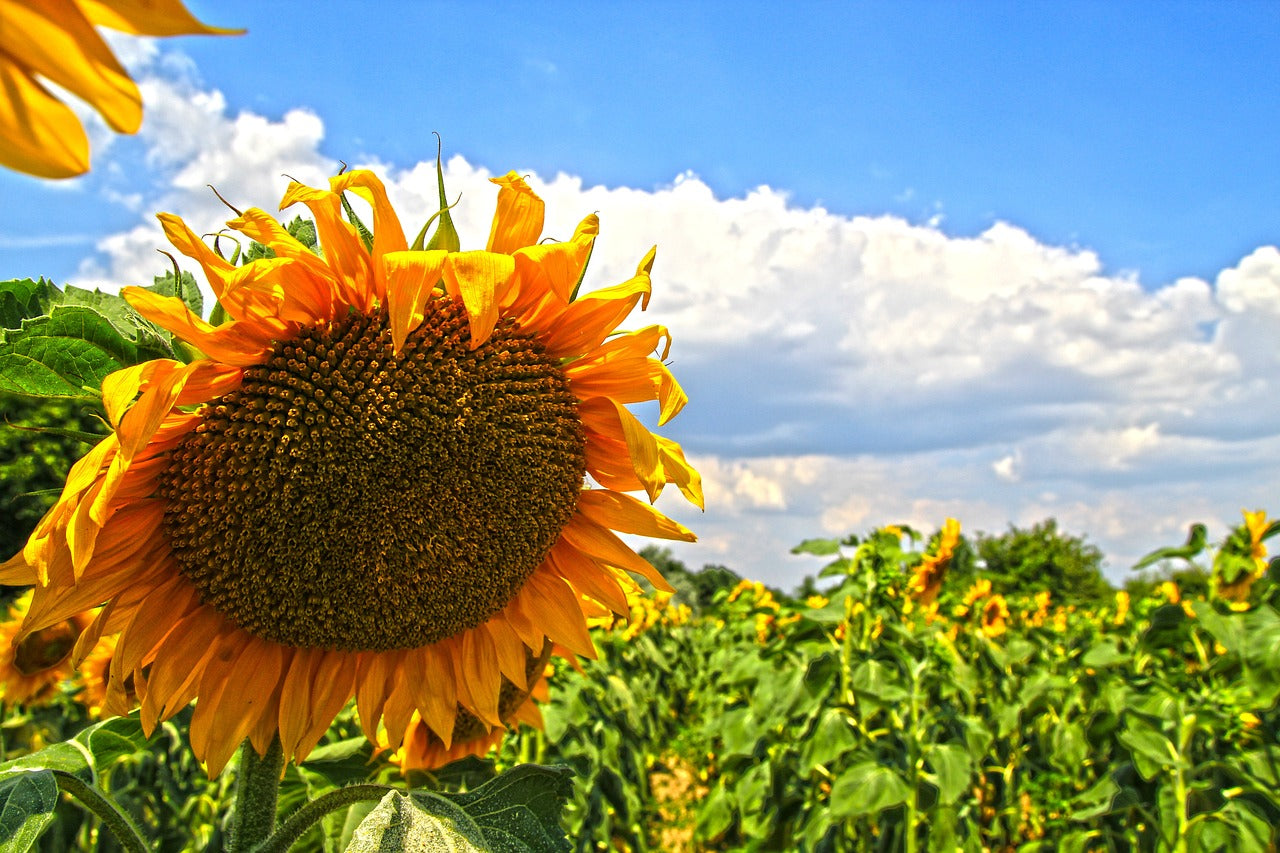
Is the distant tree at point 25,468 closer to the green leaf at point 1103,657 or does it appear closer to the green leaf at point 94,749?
the green leaf at point 94,749

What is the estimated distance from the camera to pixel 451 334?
151cm

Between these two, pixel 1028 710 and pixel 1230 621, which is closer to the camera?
pixel 1230 621

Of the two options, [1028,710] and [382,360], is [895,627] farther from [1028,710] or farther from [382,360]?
[382,360]

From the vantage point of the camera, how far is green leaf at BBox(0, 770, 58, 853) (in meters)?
1.20

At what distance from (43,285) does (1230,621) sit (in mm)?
5835

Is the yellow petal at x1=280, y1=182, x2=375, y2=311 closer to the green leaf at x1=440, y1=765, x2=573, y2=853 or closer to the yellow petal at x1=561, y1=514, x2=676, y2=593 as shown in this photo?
the yellow petal at x1=561, y1=514, x2=676, y2=593

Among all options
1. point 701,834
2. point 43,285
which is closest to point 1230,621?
point 701,834

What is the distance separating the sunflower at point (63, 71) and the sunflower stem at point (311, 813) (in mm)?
1171

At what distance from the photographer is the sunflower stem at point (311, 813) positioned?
4.76 feet

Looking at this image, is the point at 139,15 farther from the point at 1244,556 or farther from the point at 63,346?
the point at 1244,556

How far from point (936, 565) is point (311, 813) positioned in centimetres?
500

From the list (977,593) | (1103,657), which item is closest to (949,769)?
(1103,657)

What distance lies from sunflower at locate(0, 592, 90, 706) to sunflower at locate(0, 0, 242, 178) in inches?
97.0

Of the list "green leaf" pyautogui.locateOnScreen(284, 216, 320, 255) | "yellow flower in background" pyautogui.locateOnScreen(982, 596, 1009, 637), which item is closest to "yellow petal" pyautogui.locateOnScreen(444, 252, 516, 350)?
"green leaf" pyautogui.locateOnScreen(284, 216, 320, 255)
